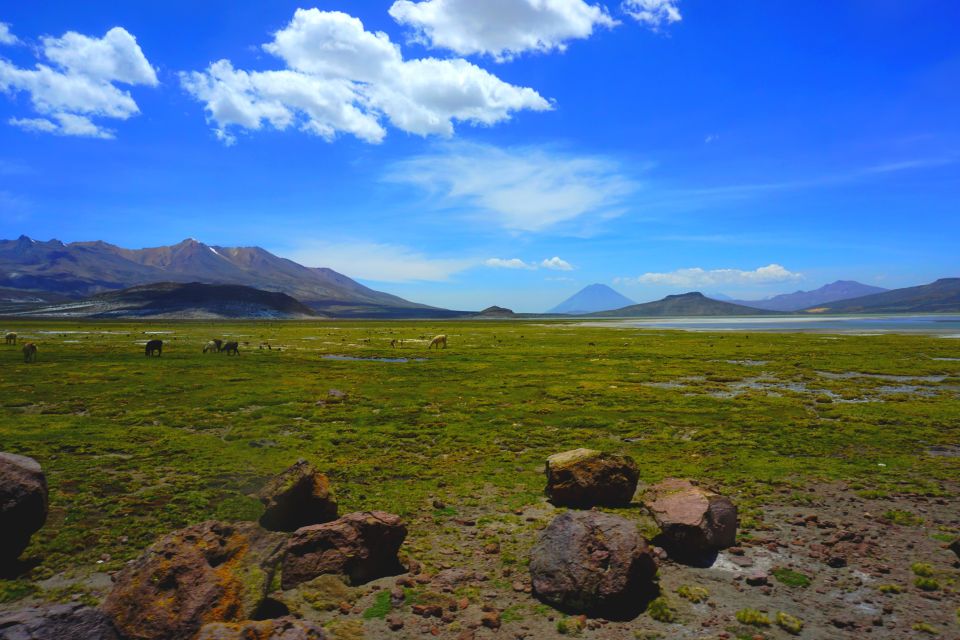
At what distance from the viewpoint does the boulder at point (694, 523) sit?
11797 millimetres

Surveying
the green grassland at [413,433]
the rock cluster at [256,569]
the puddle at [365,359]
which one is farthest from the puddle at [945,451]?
the puddle at [365,359]

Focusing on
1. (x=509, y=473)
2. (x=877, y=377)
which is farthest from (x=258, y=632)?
(x=877, y=377)

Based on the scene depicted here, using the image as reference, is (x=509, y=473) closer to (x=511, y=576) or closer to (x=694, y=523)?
(x=511, y=576)

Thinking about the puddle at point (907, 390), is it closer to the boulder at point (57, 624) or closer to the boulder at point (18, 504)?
the boulder at point (57, 624)

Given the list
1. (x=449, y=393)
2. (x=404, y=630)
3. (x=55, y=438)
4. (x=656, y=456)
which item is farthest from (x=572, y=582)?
(x=449, y=393)

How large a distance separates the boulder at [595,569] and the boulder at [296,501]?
5583 mm

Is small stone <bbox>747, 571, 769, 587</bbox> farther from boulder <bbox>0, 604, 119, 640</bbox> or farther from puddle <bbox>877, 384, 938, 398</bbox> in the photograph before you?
puddle <bbox>877, 384, 938, 398</bbox>

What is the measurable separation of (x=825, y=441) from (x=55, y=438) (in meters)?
32.7

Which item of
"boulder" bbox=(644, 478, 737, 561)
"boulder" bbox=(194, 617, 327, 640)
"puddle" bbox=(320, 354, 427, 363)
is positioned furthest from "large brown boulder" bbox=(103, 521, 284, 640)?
"puddle" bbox=(320, 354, 427, 363)

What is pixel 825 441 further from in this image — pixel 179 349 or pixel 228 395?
pixel 179 349

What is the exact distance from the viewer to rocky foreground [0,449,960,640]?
328 inches

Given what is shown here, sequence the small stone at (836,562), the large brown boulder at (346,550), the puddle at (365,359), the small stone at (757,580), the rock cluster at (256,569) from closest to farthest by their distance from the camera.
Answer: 1. the rock cluster at (256,569)
2. the large brown boulder at (346,550)
3. the small stone at (757,580)
4. the small stone at (836,562)
5. the puddle at (365,359)

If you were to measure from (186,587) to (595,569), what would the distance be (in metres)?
7.39

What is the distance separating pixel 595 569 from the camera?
9.97m
